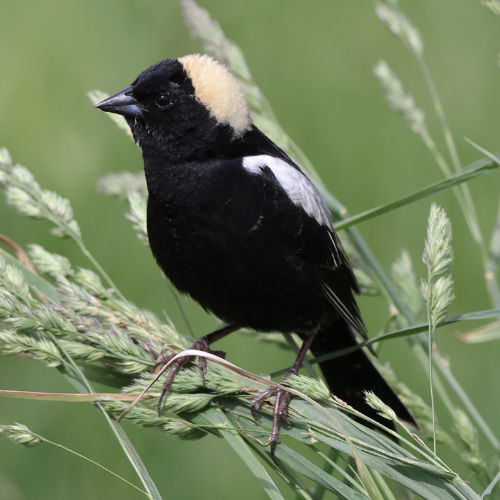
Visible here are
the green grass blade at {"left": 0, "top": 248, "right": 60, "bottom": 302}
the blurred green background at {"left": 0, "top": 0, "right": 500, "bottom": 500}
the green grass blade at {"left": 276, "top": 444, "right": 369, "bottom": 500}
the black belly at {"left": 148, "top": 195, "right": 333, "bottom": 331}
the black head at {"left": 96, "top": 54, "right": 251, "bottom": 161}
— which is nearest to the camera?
the green grass blade at {"left": 276, "top": 444, "right": 369, "bottom": 500}

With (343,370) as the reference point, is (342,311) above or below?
above

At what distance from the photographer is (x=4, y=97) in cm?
337

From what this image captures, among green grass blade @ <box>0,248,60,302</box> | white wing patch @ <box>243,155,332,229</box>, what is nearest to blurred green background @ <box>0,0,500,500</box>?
white wing patch @ <box>243,155,332,229</box>

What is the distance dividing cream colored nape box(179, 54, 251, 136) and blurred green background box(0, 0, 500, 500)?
86 cm

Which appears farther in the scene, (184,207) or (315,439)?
(184,207)

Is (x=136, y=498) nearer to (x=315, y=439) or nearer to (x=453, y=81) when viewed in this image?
(x=315, y=439)

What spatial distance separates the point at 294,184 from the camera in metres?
2.07

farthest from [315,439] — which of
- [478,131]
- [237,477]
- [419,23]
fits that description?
[419,23]

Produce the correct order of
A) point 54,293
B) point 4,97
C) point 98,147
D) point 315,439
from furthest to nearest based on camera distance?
point 4,97 < point 98,147 < point 54,293 < point 315,439

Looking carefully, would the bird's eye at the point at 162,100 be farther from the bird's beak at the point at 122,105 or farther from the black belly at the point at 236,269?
the black belly at the point at 236,269

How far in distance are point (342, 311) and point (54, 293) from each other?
0.84m

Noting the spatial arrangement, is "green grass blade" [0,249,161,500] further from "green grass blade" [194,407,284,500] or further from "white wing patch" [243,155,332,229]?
"white wing patch" [243,155,332,229]

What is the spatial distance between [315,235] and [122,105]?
0.63 metres

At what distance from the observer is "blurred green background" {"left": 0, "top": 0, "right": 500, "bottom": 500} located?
240cm
